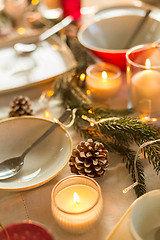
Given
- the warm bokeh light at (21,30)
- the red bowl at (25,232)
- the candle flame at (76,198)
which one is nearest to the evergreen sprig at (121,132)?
the candle flame at (76,198)

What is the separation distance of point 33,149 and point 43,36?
0.50 metres

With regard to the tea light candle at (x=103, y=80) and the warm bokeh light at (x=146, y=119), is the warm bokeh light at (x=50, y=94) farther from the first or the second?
the warm bokeh light at (x=146, y=119)

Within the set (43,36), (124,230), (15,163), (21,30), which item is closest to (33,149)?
(15,163)

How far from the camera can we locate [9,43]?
1.07 m

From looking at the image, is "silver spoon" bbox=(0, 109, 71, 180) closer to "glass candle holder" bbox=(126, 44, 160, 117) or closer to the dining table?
the dining table

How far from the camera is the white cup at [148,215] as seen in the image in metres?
0.48

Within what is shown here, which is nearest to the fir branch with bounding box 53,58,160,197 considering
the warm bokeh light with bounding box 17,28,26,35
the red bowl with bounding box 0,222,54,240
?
the red bowl with bounding box 0,222,54,240

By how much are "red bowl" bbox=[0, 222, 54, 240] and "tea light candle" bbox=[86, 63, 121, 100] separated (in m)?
0.46

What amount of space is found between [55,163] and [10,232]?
204 millimetres

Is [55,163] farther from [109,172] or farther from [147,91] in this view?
[147,91]

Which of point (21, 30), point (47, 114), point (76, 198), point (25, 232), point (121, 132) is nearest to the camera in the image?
point (25, 232)

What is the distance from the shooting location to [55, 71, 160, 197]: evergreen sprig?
632mm

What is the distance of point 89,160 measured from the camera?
2.06 ft

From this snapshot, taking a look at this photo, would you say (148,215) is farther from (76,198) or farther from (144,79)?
(144,79)
